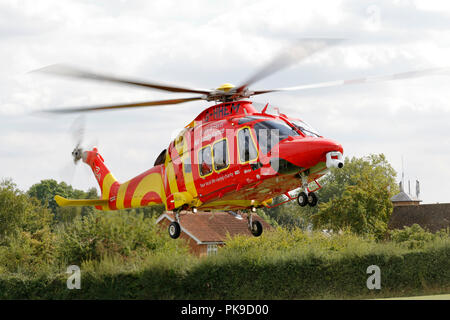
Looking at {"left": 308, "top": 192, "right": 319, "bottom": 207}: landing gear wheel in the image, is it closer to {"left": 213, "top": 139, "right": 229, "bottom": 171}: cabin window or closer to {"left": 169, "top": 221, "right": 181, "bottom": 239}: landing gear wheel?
{"left": 213, "top": 139, "right": 229, "bottom": 171}: cabin window

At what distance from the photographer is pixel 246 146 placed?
771 inches

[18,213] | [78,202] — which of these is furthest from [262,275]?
[18,213]

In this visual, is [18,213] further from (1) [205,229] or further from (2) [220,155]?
(2) [220,155]

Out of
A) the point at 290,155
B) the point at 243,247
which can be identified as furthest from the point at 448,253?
the point at 290,155

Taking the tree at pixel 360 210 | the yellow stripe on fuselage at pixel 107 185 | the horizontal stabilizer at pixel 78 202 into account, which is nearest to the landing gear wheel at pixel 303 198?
the yellow stripe on fuselage at pixel 107 185

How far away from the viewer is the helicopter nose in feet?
60.0

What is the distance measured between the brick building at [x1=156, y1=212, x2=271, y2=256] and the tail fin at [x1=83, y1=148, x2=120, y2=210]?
70.4ft

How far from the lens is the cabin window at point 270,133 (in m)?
19.1

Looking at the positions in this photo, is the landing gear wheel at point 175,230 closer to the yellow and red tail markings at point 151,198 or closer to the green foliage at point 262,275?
the yellow and red tail markings at point 151,198

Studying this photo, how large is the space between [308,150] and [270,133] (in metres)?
1.35

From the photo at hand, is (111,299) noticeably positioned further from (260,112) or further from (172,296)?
(260,112)

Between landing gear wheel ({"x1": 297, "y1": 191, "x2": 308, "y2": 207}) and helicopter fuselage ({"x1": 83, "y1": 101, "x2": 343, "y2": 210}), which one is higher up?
helicopter fuselage ({"x1": 83, "y1": 101, "x2": 343, "y2": 210})

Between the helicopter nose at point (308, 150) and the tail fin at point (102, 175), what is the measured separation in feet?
32.3

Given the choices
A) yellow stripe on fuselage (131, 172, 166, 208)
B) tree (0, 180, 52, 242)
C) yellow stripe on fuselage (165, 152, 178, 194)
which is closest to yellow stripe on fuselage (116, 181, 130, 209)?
yellow stripe on fuselage (131, 172, 166, 208)
